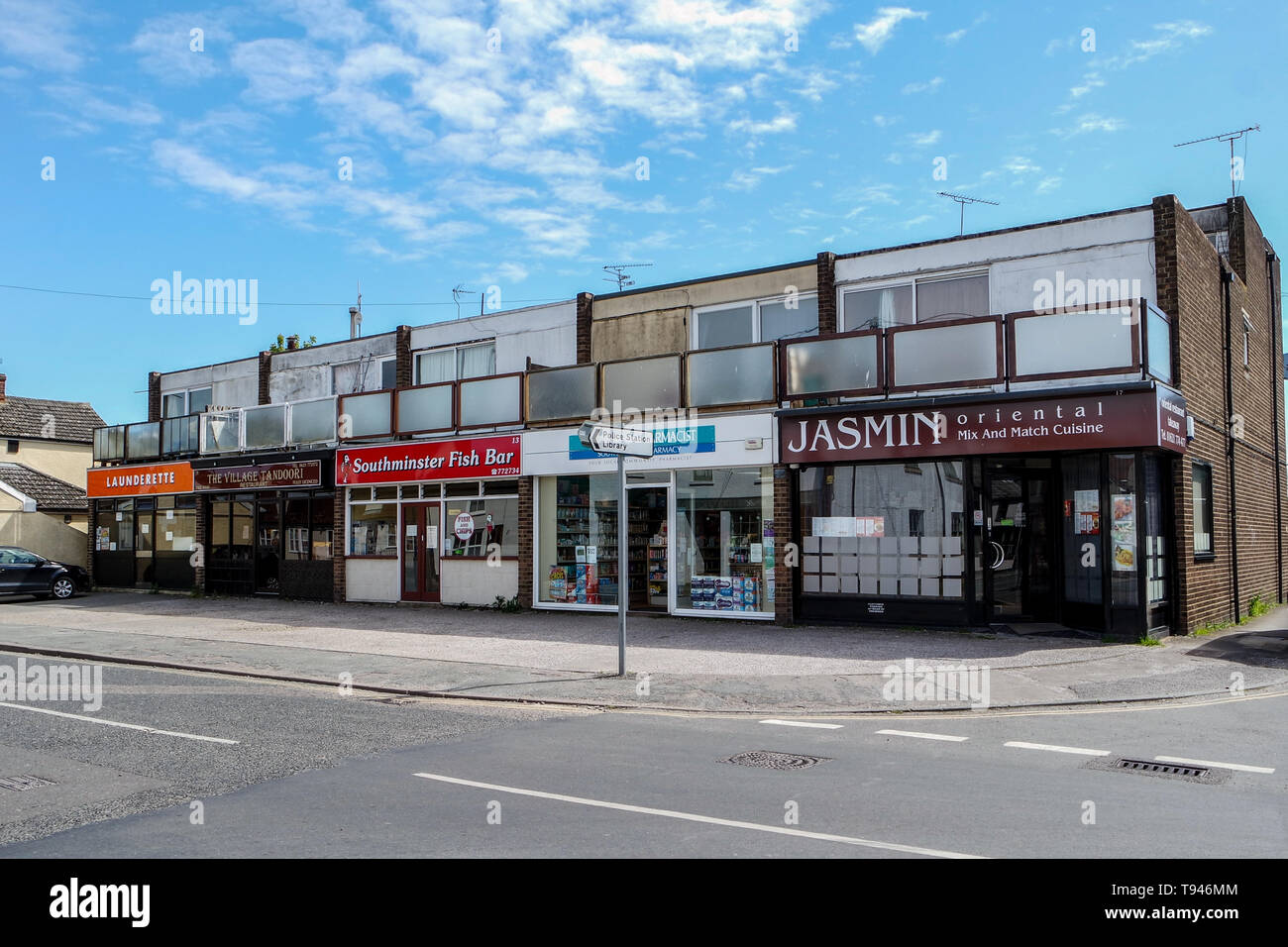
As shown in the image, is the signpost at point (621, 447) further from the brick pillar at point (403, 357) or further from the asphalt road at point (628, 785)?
the brick pillar at point (403, 357)

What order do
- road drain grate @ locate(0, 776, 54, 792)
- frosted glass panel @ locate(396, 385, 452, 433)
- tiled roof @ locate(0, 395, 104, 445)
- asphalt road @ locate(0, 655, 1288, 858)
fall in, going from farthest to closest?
tiled roof @ locate(0, 395, 104, 445), frosted glass panel @ locate(396, 385, 452, 433), road drain grate @ locate(0, 776, 54, 792), asphalt road @ locate(0, 655, 1288, 858)

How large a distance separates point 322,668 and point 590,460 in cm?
694

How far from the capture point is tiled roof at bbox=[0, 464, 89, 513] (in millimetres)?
32125

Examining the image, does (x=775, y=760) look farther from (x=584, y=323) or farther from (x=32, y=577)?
(x=32, y=577)

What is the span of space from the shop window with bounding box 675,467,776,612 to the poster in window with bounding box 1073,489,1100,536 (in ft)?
15.6

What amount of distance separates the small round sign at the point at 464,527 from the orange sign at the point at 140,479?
9.44m

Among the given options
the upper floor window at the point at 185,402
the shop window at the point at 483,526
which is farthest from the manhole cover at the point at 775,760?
the upper floor window at the point at 185,402

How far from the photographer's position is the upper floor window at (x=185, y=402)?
96.2ft

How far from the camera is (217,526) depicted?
25797mm

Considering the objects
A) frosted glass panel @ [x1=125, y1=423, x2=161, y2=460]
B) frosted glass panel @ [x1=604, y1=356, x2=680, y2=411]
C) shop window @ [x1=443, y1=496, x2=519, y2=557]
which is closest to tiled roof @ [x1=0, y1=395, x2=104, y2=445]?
frosted glass panel @ [x1=125, y1=423, x2=161, y2=460]

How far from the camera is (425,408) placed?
21312mm

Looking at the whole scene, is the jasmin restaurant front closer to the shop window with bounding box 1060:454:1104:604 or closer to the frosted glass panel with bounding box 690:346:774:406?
the shop window with bounding box 1060:454:1104:604

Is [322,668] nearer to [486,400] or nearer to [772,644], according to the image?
[772,644]

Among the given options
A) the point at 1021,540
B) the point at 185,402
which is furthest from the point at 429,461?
the point at 185,402
